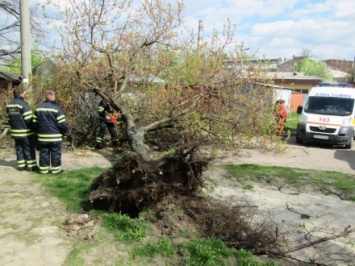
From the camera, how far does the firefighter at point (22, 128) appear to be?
23.6 ft

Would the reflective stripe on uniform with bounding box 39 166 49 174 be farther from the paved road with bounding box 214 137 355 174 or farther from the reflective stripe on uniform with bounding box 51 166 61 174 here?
the paved road with bounding box 214 137 355 174

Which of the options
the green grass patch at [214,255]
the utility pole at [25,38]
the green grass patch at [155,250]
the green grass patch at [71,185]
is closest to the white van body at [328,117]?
the green grass patch at [71,185]

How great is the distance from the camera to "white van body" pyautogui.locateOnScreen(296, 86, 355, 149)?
509 inches

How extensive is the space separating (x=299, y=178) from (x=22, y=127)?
5.89 metres

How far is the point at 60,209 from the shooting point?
5.18 metres

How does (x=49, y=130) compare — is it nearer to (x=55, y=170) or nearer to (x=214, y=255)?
(x=55, y=170)

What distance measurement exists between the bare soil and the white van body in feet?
10.9

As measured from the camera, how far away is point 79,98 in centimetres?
1036

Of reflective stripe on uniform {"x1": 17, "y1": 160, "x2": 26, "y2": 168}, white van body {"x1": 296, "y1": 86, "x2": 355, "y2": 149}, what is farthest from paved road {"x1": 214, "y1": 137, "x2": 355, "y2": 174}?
reflective stripe on uniform {"x1": 17, "y1": 160, "x2": 26, "y2": 168}

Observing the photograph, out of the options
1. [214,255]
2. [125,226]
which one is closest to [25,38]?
[125,226]

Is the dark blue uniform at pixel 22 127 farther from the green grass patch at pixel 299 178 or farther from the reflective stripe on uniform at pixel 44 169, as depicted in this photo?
the green grass patch at pixel 299 178

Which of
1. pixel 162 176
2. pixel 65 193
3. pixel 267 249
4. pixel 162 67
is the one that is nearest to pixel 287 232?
pixel 267 249

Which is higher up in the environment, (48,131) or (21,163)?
(48,131)

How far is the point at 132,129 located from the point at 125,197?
15.2 ft
